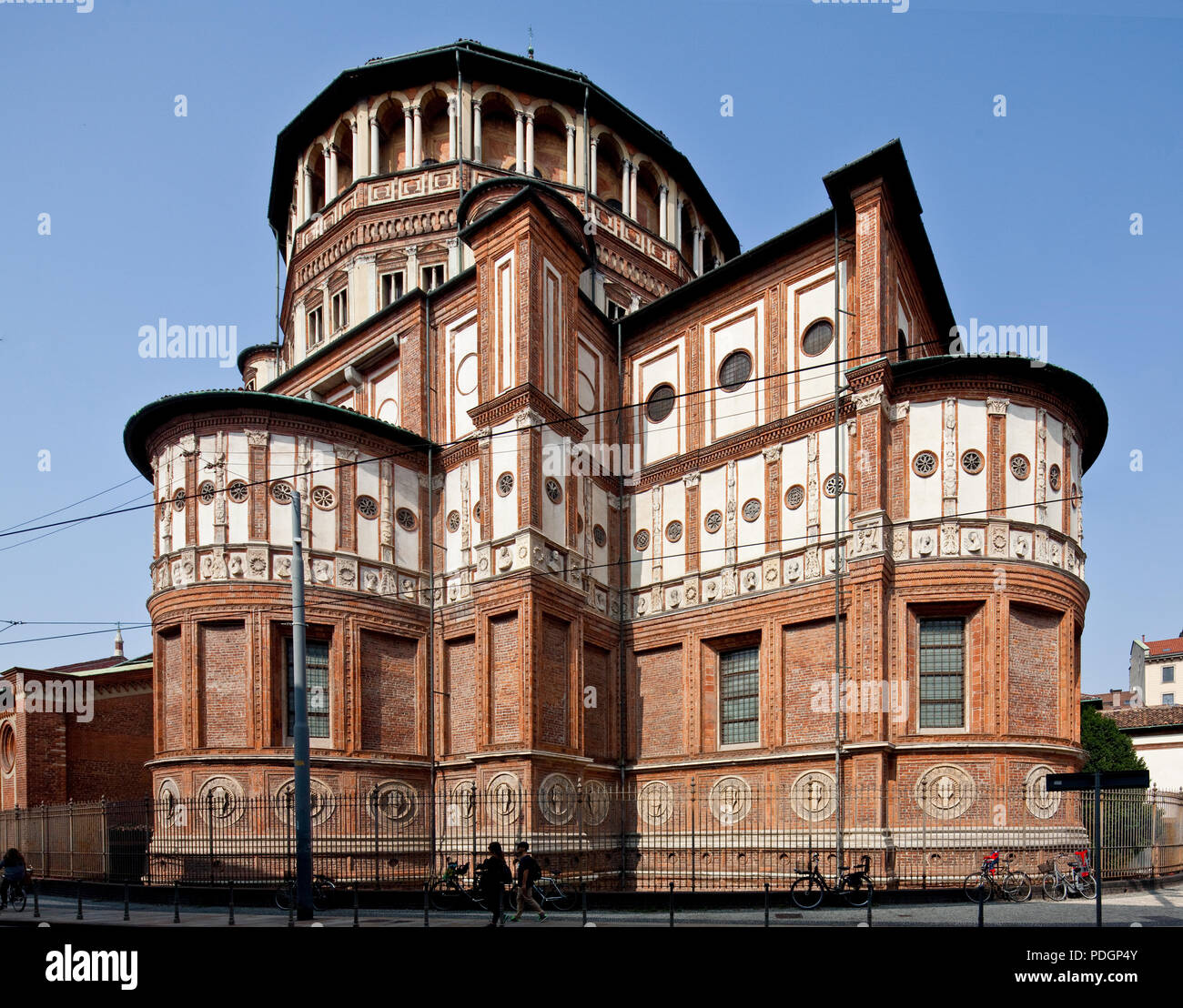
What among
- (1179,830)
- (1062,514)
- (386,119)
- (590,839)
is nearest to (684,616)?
(590,839)

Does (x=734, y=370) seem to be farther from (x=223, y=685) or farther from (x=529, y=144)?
(x=223, y=685)

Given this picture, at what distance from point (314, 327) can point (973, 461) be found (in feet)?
85.3

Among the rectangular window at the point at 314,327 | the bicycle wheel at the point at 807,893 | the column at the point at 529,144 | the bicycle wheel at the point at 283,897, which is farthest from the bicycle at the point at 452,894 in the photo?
the column at the point at 529,144

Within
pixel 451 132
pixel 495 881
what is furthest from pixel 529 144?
pixel 495 881

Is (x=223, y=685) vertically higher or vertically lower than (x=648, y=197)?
lower

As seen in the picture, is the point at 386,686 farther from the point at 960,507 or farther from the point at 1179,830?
the point at 1179,830

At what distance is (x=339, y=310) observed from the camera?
37.2 m

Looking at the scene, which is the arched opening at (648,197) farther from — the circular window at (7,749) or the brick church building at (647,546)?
the circular window at (7,749)

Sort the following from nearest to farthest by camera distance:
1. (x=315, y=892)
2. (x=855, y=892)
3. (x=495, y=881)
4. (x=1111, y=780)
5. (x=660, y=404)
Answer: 1. (x=1111, y=780)
2. (x=495, y=881)
3. (x=855, y=892)
4. (x=315, y=892)
5. (x=660, y=404)

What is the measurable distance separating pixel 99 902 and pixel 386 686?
8380 mm

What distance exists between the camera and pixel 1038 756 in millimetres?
22969

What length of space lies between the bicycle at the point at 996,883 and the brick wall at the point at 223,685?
56.0 feet

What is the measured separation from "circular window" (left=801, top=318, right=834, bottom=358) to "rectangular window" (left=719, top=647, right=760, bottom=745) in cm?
811

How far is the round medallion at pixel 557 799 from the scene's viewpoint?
2383cm
